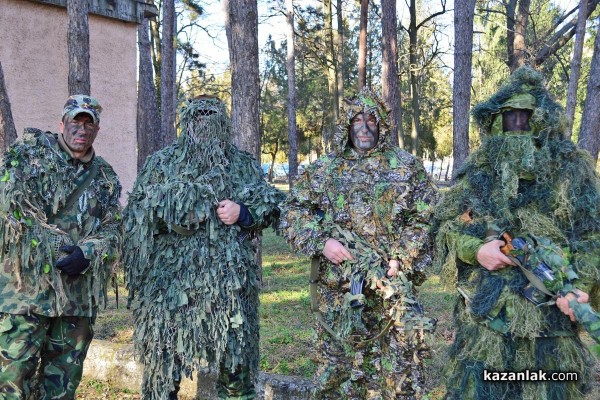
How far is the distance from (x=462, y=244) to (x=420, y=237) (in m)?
0.29

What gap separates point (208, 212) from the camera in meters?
3.59

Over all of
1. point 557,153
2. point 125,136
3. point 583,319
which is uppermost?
point 125,136

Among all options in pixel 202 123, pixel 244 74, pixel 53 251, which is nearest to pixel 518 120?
pixel 202 123

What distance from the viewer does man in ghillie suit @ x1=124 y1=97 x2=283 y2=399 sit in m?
3.57

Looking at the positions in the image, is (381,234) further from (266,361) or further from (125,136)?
(125,136)

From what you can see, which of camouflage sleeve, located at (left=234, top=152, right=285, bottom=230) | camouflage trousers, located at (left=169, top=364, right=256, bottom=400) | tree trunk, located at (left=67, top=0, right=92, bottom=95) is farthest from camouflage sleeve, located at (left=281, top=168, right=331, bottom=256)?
tree trunk, located at (left=67, top=0, right=92, bottom=95)

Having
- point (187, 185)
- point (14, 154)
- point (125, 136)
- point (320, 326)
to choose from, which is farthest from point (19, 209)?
point (125, 136)

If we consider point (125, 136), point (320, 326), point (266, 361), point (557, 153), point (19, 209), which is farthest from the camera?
point (125, 136)

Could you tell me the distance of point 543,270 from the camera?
286cm

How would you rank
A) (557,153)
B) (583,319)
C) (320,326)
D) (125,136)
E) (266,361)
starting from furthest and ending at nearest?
1. (125,136)
2. (266,361)
3. (320,326)
4. (557,153)
5. (583,319)

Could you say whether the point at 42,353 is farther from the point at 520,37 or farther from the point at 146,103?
the point at 146,103

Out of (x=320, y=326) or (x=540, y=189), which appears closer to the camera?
(x=540, y=189)

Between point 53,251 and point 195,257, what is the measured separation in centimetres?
89

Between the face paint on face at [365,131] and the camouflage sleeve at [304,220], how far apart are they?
392mm
